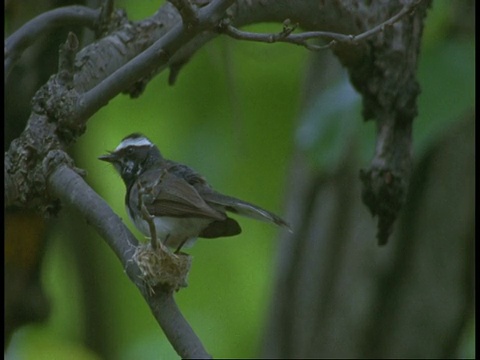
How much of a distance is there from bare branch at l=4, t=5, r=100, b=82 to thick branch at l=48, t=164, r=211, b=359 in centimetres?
37

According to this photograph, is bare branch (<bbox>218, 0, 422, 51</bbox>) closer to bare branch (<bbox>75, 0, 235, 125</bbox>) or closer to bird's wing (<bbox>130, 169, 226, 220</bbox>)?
bare branch (<bbox>75, 0, 235, 125</bbox>)

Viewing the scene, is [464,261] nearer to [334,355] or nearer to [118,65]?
[334,355]

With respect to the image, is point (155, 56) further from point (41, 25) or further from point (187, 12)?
point (41, 25)

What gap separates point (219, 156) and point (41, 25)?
189 cm

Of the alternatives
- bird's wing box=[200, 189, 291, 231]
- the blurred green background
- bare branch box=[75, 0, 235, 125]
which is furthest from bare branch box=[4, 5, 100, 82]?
the blurred green background

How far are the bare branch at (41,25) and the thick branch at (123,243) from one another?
0.37 meters

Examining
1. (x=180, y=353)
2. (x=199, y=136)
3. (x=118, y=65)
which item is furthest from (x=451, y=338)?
(x=180, y=353)

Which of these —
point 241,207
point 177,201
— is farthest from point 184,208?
point 241,207

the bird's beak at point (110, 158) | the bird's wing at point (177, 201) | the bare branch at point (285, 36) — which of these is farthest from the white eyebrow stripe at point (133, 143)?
the bare branch at point (285, 36)

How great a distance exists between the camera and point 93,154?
3.92 m

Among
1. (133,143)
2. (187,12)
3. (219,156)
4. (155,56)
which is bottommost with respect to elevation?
(219,156)

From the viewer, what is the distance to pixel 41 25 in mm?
2613

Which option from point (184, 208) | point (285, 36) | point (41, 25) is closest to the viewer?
point (285, 36)

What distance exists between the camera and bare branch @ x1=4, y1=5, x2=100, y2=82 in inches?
99.9
